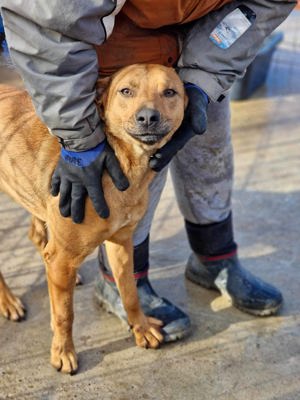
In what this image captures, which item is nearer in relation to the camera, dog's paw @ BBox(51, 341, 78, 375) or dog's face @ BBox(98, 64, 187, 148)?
dog's face @ BBox(98, 64, 187, 148)

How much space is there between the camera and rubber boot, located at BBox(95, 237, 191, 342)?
290cm

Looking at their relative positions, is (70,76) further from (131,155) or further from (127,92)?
(131,155)

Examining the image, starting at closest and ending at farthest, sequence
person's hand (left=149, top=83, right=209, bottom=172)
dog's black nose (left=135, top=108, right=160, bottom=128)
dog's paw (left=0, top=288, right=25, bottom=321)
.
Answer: dog's black nose (left=135, top=108, right=160, bottom=128) < person's hand (left=149, top=83, right=209, bottom=172) < dog's paw (left=0, top=288, right=25, bottom=321)

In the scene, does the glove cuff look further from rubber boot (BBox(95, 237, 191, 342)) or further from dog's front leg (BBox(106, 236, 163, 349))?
rubber boot (BBox(95, 237, 191, 342))

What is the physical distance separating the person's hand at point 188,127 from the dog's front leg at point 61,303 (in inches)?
21.4

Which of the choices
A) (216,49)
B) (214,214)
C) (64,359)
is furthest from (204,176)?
(64,359)

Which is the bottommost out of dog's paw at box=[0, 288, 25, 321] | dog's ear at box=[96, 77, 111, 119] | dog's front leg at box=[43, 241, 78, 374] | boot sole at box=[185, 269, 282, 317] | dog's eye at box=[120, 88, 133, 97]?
boot sole at box=[185, 269, 282, 317]

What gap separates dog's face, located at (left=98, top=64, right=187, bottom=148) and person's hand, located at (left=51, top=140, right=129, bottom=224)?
0.11m

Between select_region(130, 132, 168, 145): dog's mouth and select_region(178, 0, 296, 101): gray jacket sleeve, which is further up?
select_region(178, 0, 296, 101): gray jacket sleeve

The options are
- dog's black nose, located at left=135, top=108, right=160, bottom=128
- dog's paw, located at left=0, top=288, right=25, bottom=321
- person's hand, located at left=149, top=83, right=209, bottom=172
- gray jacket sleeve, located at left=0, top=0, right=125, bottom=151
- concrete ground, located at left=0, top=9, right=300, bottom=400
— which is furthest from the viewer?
dog's paw, located at left=0, top=288, right=25, bottom=321

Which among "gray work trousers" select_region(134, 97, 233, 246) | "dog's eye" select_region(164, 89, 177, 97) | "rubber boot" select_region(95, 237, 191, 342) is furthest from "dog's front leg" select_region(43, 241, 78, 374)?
"dog's eye" select_region(164, 89, 177, 97)

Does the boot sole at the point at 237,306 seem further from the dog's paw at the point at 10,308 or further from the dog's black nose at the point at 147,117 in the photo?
the dog's black nose at the point at 147,117

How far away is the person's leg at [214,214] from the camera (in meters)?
2.94

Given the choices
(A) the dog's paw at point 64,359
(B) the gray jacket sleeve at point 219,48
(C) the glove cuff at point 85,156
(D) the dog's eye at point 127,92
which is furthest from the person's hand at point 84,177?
(A) the dog's paw at point 64,359
